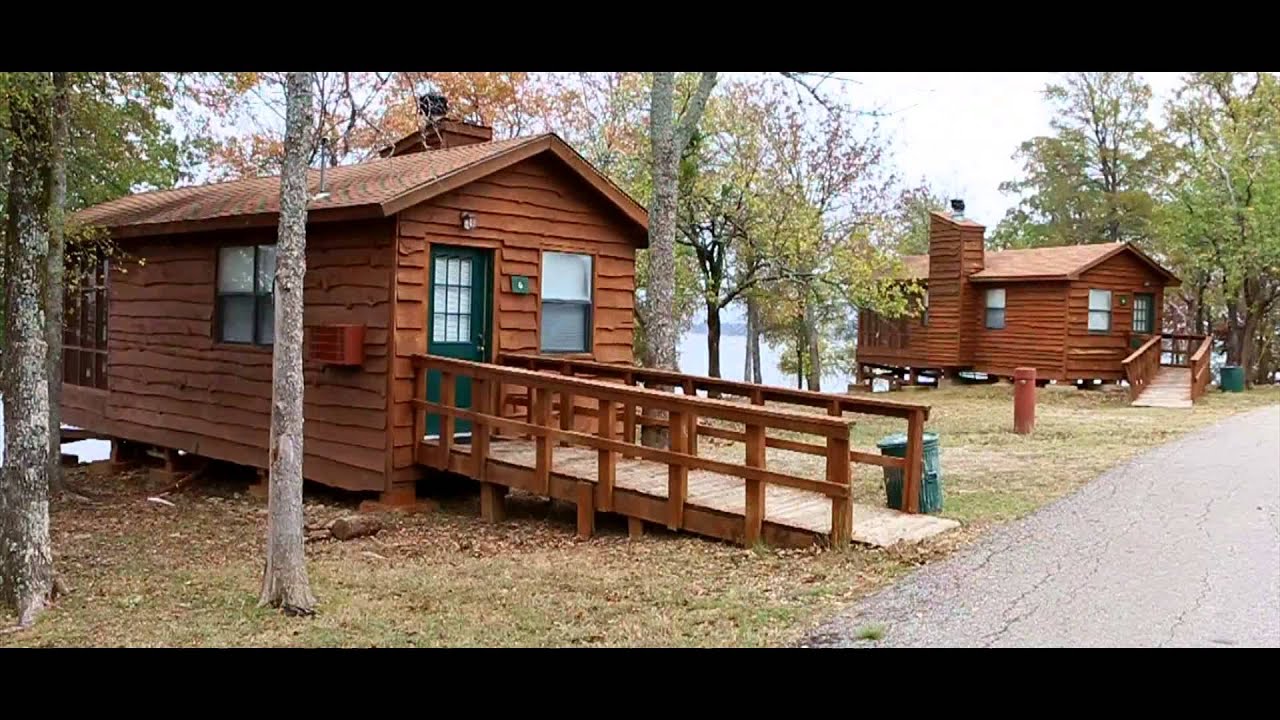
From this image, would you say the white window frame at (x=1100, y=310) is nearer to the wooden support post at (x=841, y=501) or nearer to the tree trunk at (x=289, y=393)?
the wooden support post at (x=841, y=501)

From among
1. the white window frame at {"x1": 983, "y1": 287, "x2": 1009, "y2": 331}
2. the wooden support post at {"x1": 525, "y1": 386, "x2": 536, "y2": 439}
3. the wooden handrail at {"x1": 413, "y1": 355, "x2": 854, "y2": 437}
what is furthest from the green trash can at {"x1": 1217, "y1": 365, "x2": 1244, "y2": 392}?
the wooden support post at {"x1": 525, "y1": 386, "x2": 536, "y2": 439}

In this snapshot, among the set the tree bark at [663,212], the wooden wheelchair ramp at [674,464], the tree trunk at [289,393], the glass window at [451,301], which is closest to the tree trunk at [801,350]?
the tree bark at [663,212]

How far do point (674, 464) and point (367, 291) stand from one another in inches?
138

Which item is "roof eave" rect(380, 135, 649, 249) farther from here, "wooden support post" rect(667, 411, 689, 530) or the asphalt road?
the asphalt road

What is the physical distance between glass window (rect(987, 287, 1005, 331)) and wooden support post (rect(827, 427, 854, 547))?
736 inches

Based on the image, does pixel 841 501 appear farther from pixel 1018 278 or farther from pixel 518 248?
pixel 1018 278

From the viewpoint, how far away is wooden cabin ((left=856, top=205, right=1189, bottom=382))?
22344 mm

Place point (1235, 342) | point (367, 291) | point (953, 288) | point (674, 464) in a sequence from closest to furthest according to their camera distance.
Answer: point (674, 464) < point (367, 291) < point (1235, 342) < point (953, 288)

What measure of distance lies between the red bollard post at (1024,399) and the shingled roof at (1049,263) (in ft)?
30.1

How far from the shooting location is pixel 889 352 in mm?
27000

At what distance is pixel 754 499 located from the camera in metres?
6.89

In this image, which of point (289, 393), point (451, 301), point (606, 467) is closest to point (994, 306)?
point (451, 301)

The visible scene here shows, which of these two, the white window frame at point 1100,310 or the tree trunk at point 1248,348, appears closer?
the white window frame at point 1100,310

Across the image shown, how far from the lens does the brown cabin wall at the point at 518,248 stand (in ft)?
29.2
